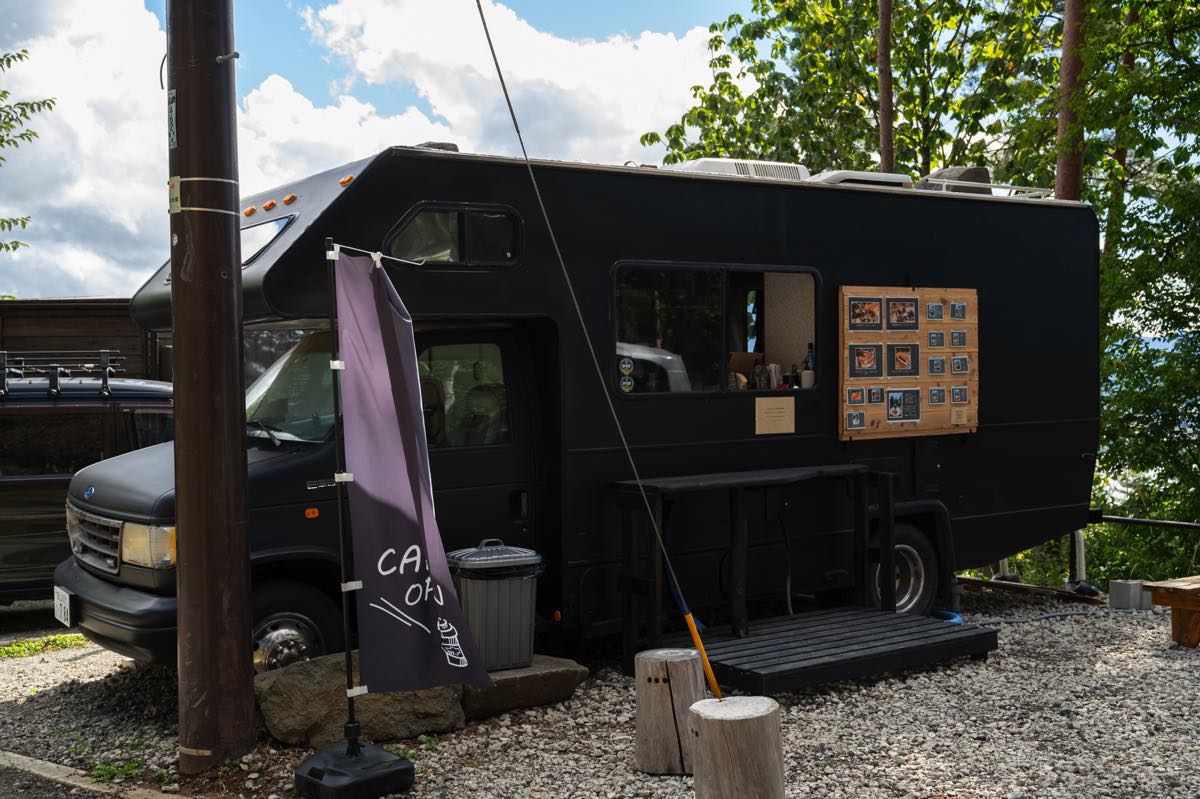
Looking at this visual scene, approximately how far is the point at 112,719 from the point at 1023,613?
6778 mm

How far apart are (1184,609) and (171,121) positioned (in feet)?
23.2

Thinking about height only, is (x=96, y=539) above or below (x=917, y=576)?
above

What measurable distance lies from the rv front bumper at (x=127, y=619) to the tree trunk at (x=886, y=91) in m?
14.8

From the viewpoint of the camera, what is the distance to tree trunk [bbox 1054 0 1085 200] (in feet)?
49.2

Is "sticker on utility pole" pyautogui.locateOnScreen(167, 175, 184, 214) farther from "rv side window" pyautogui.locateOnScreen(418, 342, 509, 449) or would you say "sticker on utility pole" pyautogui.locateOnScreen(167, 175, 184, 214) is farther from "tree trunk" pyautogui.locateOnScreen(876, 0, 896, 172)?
"tree trunk" pyautogui.locateOnScreen(876, 0, 896, 172)

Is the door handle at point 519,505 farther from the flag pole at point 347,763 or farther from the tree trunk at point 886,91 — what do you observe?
the tree trunk at point 886,91

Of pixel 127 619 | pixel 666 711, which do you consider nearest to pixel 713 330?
pixel 666 711

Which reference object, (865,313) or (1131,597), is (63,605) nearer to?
(865,313)

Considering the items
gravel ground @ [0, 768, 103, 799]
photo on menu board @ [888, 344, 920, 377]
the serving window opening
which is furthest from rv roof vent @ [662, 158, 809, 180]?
gravel ground @ [0, 768, 103, 799]

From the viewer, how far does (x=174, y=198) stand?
5.76 meters

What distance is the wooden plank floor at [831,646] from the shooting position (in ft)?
22.5

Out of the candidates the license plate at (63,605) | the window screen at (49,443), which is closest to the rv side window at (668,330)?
the license plate at (63,605)

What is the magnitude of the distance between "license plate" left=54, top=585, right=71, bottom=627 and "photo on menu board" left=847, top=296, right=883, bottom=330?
5282mm

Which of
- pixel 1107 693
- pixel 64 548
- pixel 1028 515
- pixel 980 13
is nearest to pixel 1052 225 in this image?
pixel 1028 515
